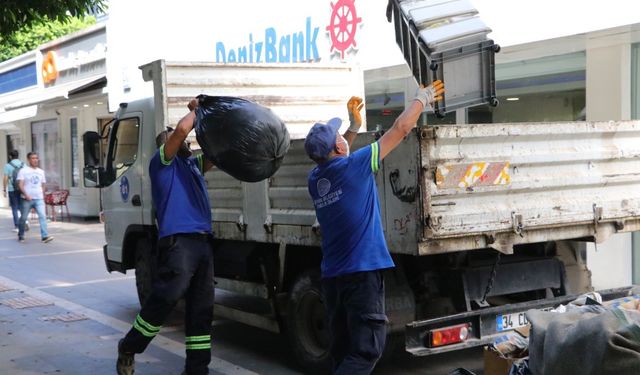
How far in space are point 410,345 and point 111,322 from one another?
4070 millimetres

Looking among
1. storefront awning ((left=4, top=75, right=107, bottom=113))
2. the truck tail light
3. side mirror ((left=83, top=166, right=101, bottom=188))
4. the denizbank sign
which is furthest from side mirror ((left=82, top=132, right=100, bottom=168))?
storefront awning ((left=4, top=75, right=107, bottom=113))

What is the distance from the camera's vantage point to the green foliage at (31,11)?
802 cm

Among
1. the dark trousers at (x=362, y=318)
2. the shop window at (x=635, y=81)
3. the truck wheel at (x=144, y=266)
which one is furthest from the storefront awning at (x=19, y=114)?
the dark trousers at (x=362, y=318)

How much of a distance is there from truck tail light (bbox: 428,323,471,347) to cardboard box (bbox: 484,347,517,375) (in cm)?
70

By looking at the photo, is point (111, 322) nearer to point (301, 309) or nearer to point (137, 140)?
point (137, 140)

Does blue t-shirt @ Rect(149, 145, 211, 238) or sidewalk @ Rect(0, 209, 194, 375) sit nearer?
blue t-shirt @ Rect(149, 145, 211, 238)

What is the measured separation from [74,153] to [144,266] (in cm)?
1574

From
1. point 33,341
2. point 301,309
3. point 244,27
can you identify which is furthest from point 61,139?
point 301,309

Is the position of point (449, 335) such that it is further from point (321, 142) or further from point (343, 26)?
point (343, 26)

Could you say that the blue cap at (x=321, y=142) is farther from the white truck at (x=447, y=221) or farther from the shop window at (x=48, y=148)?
the shop window at (x=48, y=148)

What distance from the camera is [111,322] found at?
26.2 feet

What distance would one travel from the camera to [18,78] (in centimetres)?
2747

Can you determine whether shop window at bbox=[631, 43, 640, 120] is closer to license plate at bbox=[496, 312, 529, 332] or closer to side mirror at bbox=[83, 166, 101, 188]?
license plate at bbox=[496, 312, 529, 332]

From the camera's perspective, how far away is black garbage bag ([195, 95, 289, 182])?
4.84 metres
